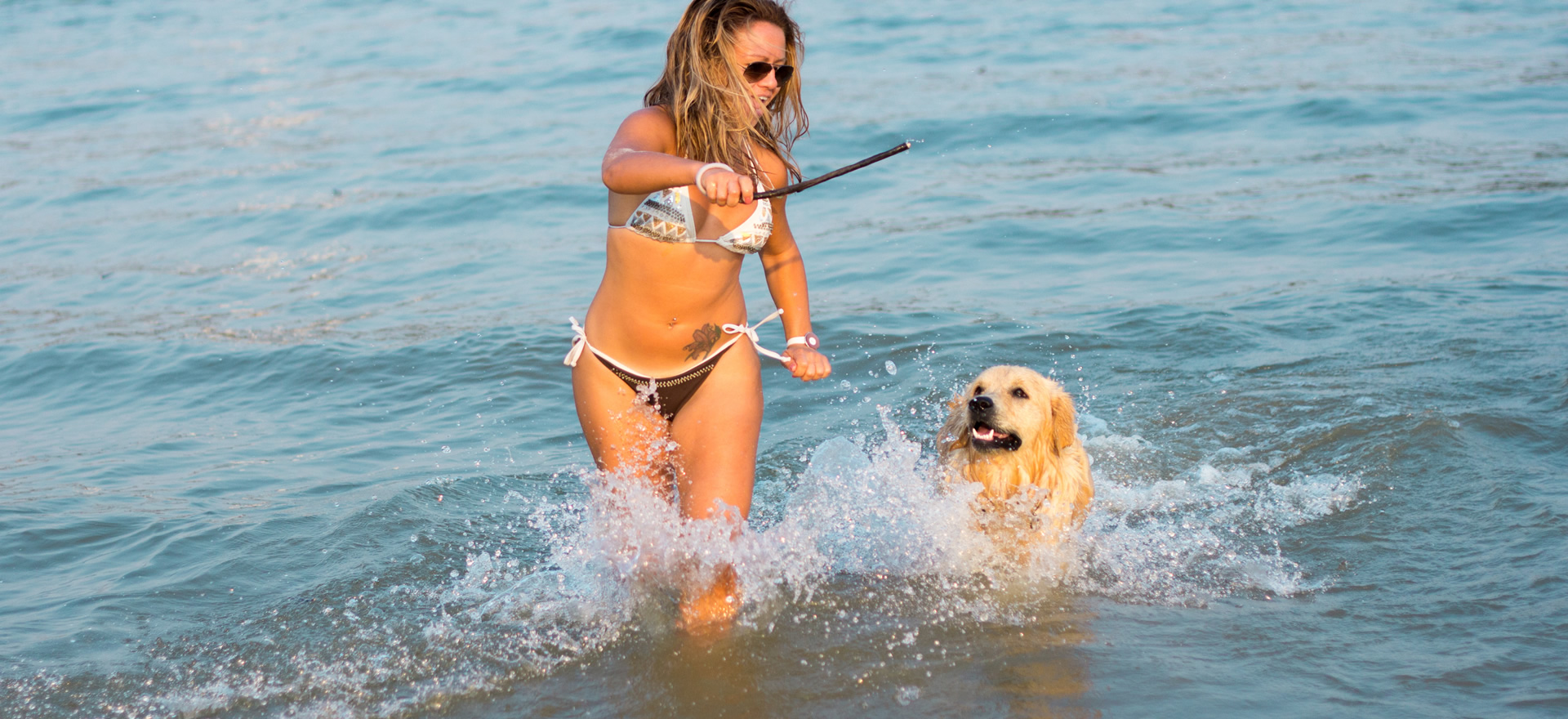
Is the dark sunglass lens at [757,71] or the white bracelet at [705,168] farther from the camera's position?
the dark sunglass lens at [757,71]

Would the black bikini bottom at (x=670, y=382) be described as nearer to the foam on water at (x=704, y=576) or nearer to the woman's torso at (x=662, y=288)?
the woman's torso at (x=662, y=288)

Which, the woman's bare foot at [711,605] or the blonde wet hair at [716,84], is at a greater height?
the blonde wet hair at [716,84]

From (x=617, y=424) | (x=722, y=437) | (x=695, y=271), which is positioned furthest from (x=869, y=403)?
(x=695, y=271)

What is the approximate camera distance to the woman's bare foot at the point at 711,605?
453 centimetres

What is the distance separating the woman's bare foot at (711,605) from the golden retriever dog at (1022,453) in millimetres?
1539

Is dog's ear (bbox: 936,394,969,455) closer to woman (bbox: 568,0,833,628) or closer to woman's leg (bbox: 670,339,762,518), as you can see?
woman (bbox: 568,0,833,628)

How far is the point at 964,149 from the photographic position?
46.4ft

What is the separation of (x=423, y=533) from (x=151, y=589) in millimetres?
1167

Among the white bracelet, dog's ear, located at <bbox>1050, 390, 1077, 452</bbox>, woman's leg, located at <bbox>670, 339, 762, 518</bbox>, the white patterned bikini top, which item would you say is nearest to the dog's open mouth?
dog's ear, located at <bbox>1050, 390, 1077, 452</bbox>

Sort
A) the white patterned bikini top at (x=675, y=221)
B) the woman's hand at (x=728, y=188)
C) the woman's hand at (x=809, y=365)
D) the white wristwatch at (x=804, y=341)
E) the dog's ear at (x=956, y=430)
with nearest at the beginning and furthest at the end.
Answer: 1. the woman's hand at (x=728, y=188)
2. the white patterned bikini top at (x=675, y=221)
3. the woman's hand at (x=809, y=365)
4. the white wristwatch at (x=804, y=341)
5. the dog's ear at (x=956, y=430)

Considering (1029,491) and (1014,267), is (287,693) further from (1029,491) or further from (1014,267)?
(1014,267)

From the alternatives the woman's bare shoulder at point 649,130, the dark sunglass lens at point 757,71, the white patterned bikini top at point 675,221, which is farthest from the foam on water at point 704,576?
the dark sunglass lens at point 757,71

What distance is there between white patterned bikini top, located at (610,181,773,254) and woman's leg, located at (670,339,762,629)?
15.4 inches

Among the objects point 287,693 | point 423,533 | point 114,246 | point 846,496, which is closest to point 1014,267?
point 846,496
